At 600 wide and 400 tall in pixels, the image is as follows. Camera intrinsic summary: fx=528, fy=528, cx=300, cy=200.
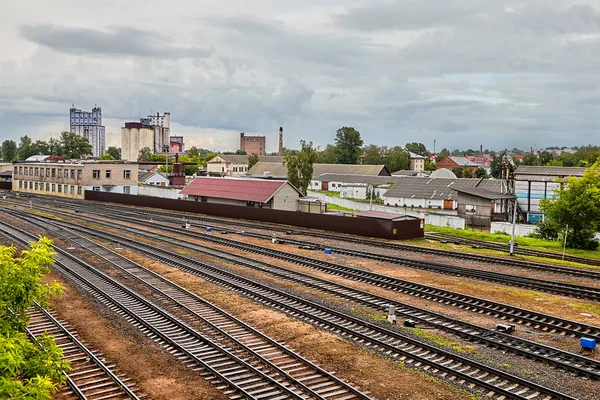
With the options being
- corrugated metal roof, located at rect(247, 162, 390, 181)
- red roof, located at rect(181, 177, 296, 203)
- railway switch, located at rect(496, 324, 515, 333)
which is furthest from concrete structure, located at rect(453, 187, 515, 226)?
corrugated metal roof, located at rect(247, 162, 390, 181)

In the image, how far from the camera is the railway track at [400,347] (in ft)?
42.8

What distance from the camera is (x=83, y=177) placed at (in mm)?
78438

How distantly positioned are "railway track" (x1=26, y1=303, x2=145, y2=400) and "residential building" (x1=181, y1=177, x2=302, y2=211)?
37.8 metres

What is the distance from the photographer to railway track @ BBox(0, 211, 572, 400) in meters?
13.0

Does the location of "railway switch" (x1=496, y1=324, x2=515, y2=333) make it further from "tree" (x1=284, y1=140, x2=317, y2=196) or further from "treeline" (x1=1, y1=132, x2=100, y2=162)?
"treeline" (x1=1, y1=132, x2=100, y2=162)

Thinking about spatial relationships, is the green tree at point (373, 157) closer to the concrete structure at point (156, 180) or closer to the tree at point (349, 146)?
the tree at point (349, 146)

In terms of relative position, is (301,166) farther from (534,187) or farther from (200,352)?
(200,352)

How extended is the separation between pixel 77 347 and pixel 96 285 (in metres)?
8.01

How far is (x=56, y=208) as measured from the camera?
6372cm

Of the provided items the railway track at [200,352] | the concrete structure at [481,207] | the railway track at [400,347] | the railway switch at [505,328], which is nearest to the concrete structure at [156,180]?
the concrete structure at [481,207]

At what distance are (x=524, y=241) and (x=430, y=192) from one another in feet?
105

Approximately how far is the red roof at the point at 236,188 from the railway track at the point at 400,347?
98.0 feet

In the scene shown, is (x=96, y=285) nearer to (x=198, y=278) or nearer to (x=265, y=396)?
(x=198, y=278)

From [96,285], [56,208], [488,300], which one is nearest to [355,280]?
[488,300]
